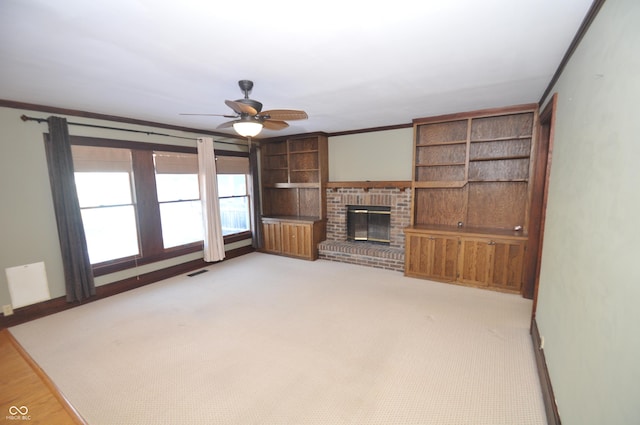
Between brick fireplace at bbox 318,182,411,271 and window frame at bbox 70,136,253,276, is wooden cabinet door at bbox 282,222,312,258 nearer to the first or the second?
brick fireplace at bbox 318,182,411,271

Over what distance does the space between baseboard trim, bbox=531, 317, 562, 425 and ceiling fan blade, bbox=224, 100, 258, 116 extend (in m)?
3.06

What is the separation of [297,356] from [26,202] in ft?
11.9

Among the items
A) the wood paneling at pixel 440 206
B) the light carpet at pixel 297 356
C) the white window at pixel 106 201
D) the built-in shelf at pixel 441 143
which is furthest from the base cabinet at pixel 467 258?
the white window at pixel 106 201

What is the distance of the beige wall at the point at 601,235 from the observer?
970 mm

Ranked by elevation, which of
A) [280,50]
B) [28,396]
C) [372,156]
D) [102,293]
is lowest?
[28,396]

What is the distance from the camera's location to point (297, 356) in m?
2.41

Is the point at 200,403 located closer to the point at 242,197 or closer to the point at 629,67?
the point at 629,67

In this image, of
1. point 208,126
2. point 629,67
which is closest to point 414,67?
point 629,67

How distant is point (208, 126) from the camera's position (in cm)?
452

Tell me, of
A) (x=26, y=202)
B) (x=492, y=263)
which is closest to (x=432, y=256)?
(x=492, y=263)

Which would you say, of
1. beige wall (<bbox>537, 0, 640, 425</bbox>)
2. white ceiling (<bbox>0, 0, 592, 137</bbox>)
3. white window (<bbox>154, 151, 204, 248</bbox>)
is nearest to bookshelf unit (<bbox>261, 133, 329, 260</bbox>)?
white window (<bbox>154, 151, 204, 248</bbox>)

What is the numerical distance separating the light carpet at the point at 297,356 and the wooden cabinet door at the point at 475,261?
0.60ft

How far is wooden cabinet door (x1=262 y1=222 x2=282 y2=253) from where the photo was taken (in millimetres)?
5652

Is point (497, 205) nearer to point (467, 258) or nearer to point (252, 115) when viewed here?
point (467, 258)
